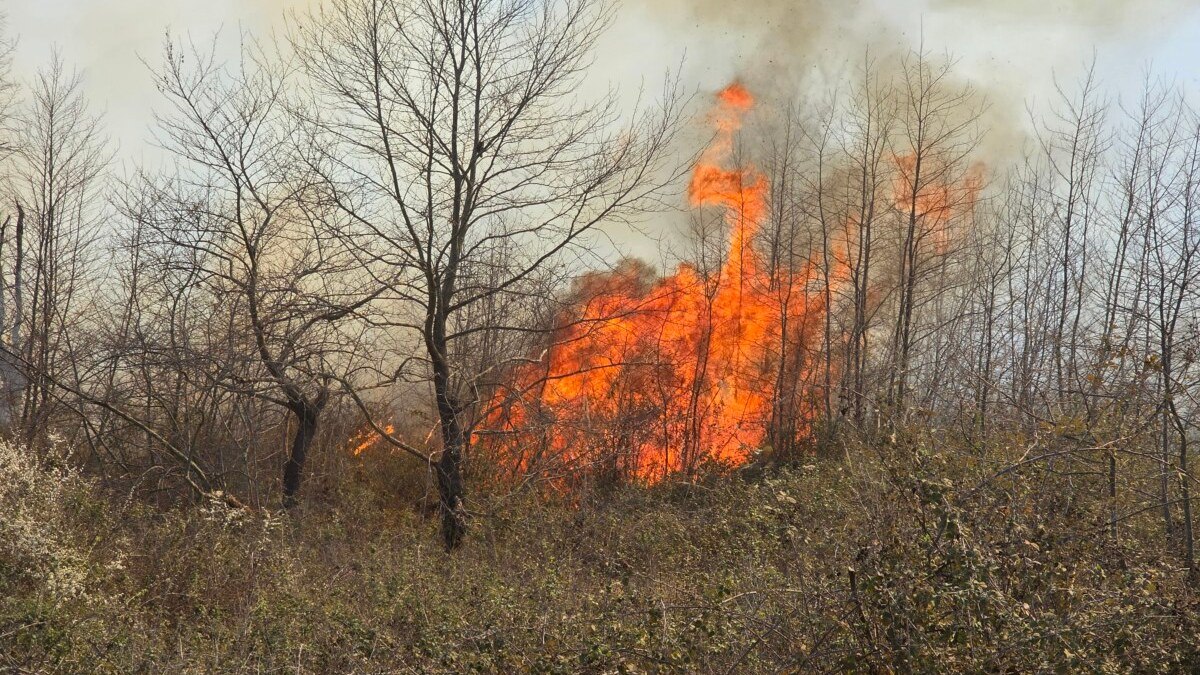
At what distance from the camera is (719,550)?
9.23 meters

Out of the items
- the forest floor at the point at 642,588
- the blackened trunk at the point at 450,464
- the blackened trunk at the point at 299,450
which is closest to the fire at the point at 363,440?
the blackened trunk at the point at 299,450

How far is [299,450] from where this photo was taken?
13047 millimetres

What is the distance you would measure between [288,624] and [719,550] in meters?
4.09

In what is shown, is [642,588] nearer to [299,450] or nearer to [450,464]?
[450,464]

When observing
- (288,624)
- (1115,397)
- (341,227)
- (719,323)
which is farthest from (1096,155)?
(288,624)

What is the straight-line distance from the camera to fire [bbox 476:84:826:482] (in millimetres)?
12648

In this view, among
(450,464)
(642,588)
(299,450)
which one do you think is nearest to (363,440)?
(299,450)

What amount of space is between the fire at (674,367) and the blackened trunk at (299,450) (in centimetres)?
242

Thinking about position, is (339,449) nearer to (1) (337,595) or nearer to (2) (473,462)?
(2) (473,462)

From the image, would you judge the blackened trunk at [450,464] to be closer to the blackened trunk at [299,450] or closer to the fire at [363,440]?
the blackened trunk at [299,450]

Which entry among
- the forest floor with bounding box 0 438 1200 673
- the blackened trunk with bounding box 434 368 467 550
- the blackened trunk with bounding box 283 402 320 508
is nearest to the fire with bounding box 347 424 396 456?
the blackened trunk with bounding box 283 402 320 508

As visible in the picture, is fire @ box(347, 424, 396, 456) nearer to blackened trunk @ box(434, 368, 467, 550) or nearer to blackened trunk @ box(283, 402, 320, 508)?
blackened trunk @ box(283, 402, 320, 508)

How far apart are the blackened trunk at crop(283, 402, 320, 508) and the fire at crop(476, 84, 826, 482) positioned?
2.42 m

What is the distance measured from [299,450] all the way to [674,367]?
7235mm
